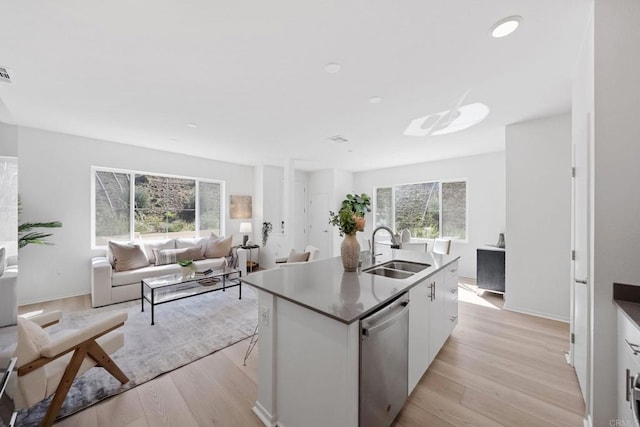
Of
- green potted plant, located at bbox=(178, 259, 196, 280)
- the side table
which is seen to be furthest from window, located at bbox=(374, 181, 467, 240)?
green potted plant, located at bbox=(178, 259, 196, 280)

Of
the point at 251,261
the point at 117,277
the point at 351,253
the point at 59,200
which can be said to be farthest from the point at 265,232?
the point at 351,253

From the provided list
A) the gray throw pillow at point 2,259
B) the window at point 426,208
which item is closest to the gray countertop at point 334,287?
the gray throw pillow at point 2,259

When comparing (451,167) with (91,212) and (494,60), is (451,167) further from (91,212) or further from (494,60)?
(91,212)

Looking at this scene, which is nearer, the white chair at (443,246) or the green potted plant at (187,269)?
the green potted plant at (187,269)

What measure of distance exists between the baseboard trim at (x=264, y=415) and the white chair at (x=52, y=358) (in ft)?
3.81

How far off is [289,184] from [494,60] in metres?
4.26

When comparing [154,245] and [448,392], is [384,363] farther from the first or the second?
[154,245]

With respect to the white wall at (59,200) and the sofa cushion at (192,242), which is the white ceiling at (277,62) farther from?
the sofa cushion at (192,242)

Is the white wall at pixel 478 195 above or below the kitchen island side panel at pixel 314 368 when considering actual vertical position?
above

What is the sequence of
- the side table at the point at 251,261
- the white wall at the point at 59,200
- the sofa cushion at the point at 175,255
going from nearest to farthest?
the white wall at the point at 59,200
the sofa cushion at the point at 175,255
the side table at the point at 251,261

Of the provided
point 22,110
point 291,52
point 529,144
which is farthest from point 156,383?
point 529,144

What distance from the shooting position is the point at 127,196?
15.3ft

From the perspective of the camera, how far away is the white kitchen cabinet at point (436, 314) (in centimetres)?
204

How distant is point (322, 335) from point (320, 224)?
579 cm
